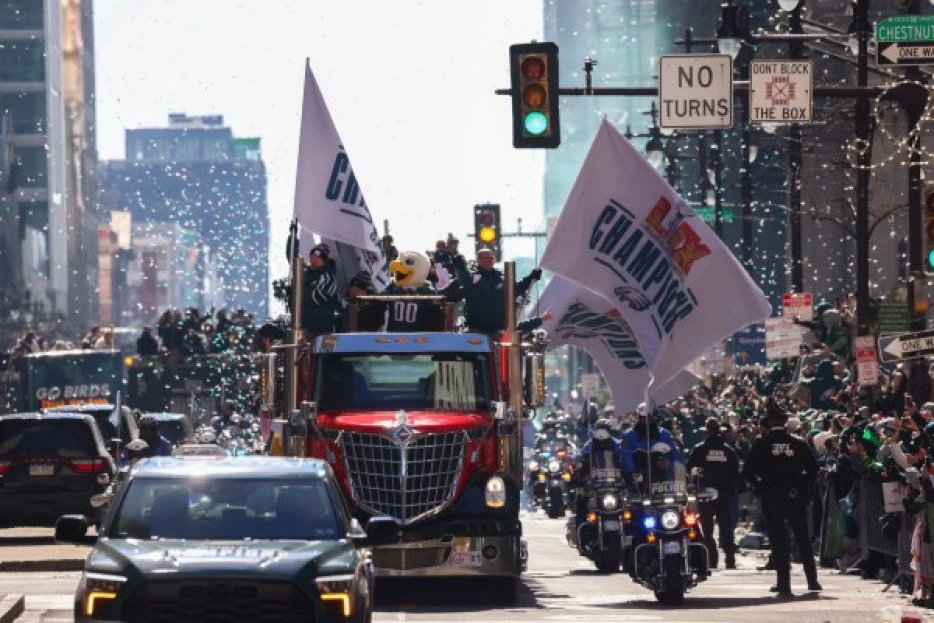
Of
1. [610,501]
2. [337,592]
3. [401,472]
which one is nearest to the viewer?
[337,592]

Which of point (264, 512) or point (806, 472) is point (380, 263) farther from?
point (264, 512)

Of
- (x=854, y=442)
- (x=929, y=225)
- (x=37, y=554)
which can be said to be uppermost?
(x=929, y=225)

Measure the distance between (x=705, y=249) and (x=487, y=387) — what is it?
130 inches

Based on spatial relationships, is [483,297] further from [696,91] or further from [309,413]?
[696,91]

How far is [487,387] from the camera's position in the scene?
23188 millimetres

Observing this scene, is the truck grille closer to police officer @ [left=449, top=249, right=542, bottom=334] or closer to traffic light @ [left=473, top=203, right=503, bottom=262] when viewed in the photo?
police officer @ [left=449, top=249, right=542, bottom=334]

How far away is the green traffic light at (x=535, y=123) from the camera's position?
27312mm

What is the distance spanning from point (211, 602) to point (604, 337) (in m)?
17.0

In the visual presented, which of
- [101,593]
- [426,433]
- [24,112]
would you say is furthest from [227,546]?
[24,112]

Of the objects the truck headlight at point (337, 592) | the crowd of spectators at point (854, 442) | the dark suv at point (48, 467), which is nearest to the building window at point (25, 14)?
the crowd of spectators at point (854, 442)

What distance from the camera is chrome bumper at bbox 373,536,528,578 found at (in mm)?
22203

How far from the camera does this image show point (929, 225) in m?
27.3

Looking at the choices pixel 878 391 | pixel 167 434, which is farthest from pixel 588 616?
pixel 167 434

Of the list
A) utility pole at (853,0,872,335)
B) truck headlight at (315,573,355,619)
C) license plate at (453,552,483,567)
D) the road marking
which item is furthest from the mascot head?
truck headlight at (315,573,355,619)
